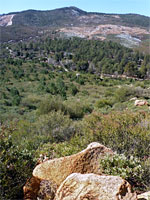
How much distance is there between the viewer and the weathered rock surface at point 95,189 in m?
2.40

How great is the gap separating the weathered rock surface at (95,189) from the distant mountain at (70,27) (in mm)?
61482

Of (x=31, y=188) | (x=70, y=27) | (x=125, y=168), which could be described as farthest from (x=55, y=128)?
(x=70, y=27)

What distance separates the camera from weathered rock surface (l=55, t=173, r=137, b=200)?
2404 millimetres

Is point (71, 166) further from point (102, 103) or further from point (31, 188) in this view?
point (102, 103)

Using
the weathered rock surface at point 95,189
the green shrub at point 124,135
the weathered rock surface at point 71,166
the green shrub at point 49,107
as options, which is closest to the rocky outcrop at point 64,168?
the weathered rock surface at point 71,166

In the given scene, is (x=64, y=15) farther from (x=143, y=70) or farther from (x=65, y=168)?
(x=65, y=168)

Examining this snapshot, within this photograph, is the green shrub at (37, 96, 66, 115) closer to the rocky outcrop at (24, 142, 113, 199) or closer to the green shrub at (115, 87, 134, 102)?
the green shrub at (115, 87, 134, 102)

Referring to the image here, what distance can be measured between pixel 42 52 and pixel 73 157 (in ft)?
168

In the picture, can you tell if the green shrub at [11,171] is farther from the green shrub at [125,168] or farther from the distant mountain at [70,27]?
the distant mountain at [70,27]

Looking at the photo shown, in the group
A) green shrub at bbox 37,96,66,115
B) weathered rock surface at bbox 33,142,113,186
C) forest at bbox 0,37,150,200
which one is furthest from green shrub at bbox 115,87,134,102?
weathered rock surface at bbox 33,142,113,186

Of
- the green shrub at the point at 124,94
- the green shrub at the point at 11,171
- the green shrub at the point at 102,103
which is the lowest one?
the green shrub at the point at 102,103

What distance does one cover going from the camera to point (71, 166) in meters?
3.39

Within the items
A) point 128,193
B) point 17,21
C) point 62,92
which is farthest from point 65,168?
point 17,21

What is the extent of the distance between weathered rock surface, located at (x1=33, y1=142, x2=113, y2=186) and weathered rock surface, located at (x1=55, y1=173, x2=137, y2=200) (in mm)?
624
